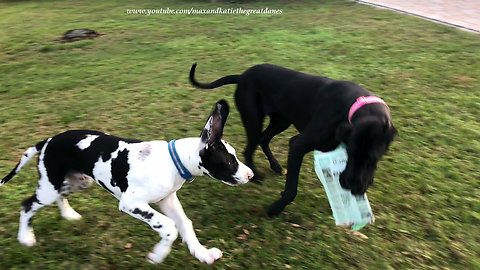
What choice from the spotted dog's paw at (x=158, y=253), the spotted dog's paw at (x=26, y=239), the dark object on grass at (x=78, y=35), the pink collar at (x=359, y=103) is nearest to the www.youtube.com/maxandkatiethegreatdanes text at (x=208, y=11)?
the dark object on grass at (x=78, y=35)

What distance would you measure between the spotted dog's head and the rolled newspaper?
1.97ft

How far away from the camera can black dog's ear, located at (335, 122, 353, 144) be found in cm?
285

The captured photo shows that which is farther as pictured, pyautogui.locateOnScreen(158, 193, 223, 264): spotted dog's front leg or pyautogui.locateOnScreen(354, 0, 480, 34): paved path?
pyautogui.locateOnScreen(354, 0, 480, 34): paved path

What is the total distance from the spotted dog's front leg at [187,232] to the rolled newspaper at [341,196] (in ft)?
3.21

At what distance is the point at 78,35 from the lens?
9.16 meters

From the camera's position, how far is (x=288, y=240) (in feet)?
10.8

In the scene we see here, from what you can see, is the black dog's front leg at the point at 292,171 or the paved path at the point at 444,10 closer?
the black dog's front leg at the point at 292,171

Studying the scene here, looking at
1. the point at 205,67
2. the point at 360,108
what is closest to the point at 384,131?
the point at 360,108

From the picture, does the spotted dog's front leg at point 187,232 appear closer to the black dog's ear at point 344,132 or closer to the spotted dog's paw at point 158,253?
the spotted dog's paw at point 158,253

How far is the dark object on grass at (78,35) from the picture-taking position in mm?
9021

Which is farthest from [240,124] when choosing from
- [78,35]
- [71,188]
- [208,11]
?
[208,11]

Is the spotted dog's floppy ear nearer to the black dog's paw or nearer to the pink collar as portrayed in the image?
the pink collar

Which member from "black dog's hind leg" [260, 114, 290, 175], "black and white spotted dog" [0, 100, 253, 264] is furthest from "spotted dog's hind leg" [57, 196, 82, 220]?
"black dog's hind leg" [260, 114, 290, 175]

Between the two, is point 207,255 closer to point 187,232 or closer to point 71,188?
point 187,232
